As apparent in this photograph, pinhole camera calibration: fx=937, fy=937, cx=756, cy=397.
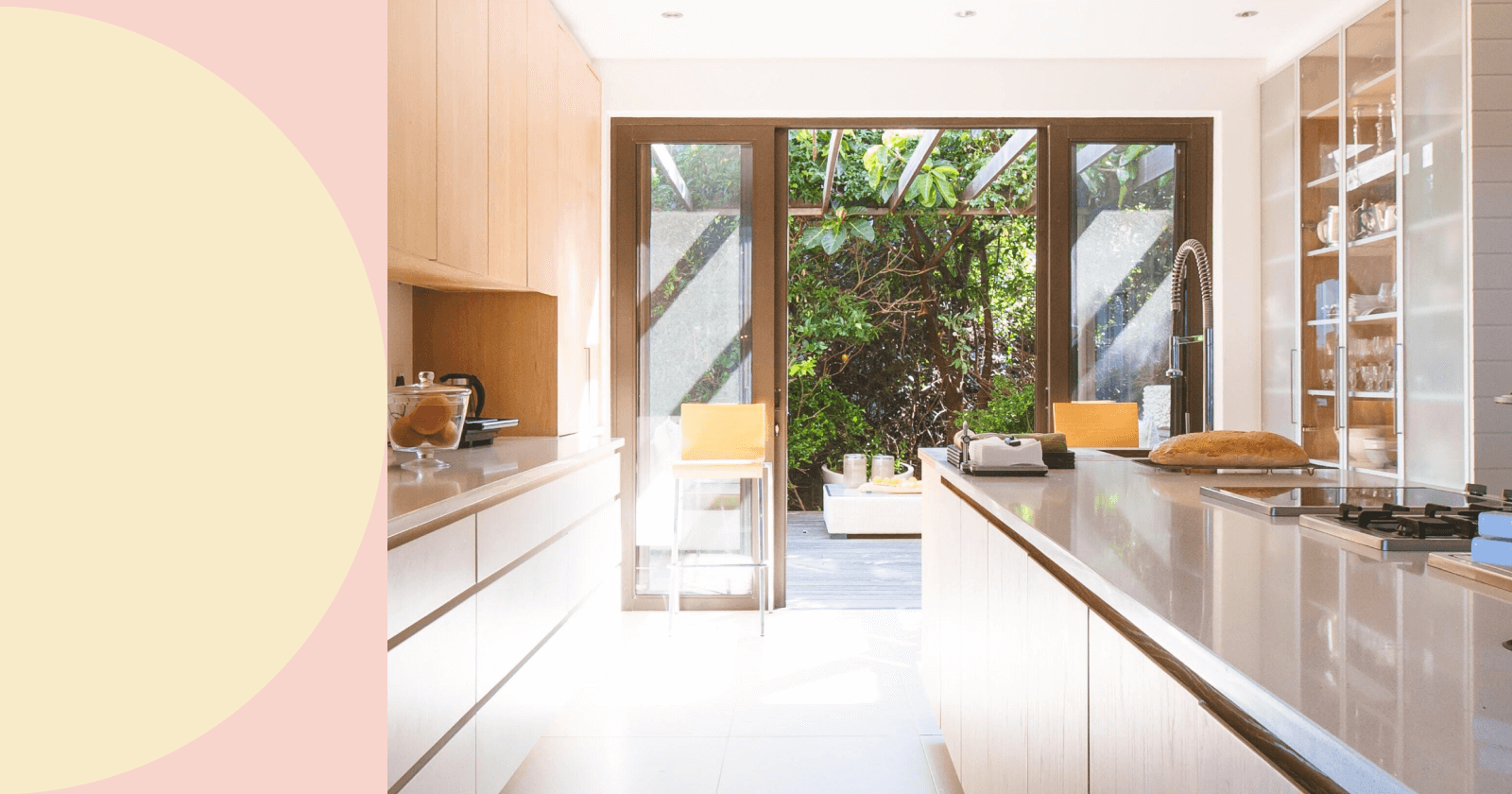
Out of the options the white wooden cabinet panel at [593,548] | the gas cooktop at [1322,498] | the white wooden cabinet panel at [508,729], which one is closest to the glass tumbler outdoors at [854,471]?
the white wooden cabinet panel at [593,548]

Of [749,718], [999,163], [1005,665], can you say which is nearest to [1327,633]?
[1005,665]

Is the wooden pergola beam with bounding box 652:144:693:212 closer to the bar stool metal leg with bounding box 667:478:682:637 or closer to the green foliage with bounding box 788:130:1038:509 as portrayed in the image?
the bar stool metal leg with bounding box 667:478:682:637

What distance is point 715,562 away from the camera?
447 centimetres

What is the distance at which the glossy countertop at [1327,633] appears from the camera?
0.54 meters

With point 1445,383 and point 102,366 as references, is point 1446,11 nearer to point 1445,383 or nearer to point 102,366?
point 1445,383

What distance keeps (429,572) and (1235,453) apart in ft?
5.61

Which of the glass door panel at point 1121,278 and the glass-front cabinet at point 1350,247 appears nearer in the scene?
the glass-front cabinet at point 1350,247

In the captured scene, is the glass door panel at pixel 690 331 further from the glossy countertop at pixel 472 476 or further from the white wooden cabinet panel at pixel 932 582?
the white wooden cabinet panel at pixel 932 582

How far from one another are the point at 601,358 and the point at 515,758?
2.28 m

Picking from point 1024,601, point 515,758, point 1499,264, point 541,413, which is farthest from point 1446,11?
point 515,758

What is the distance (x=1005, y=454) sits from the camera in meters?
2.22

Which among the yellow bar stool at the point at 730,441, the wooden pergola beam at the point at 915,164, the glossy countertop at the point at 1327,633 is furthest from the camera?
the wooden pergola beam at the point at 915,164

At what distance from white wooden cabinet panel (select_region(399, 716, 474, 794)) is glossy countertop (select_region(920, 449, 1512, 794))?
4.06ft

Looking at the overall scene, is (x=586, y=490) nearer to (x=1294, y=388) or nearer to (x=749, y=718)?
(x=749, y=718)
